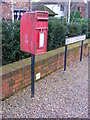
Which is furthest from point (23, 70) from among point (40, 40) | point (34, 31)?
point (34, 31)

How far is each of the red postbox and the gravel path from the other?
986 mm

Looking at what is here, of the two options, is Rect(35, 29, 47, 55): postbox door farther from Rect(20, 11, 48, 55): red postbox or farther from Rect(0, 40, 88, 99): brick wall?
Rect(0, 40, 88, 99): brick wall

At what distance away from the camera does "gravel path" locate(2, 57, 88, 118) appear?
119 inches

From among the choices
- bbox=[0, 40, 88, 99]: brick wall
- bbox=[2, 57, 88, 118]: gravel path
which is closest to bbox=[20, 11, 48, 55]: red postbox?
bbox=[0, 40, 88, 99]: brick wall

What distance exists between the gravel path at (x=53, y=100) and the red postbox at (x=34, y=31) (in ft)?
3.24

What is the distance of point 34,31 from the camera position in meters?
2.93

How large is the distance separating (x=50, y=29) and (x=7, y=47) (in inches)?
67.5

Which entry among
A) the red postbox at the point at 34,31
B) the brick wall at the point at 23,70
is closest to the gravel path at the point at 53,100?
the brick wall at the point at 23,70

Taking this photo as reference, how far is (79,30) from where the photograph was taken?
748cm

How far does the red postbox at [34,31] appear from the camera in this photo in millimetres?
2906

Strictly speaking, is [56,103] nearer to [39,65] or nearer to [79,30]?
[39,65]

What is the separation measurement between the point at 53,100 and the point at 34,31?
146cm

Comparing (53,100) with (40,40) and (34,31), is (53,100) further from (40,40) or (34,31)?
(34,31)

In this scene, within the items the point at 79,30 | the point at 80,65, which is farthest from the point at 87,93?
the point at 79,30
